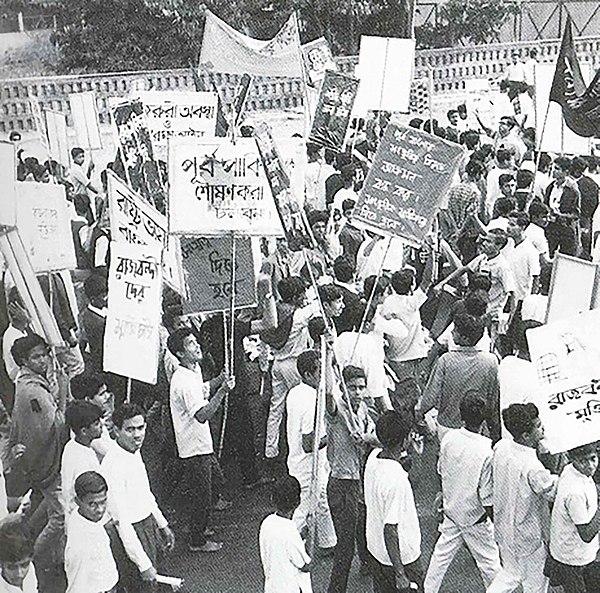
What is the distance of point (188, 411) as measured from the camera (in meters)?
6.06

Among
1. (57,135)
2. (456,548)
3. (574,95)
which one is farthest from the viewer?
(57,135)

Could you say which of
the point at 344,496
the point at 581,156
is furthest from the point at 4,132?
the point at 581,156

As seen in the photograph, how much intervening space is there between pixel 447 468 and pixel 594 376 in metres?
0.91

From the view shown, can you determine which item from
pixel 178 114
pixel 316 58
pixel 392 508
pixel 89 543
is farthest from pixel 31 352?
pixel 316 58

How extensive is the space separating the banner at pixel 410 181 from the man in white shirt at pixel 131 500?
218cm

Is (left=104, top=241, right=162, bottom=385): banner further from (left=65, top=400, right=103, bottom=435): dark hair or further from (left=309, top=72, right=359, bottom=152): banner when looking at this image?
(left=309, top=72, right=359, bottom=152): banner

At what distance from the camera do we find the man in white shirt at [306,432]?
5.80 meters

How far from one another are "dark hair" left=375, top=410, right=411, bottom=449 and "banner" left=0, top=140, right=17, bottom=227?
1.87 metres

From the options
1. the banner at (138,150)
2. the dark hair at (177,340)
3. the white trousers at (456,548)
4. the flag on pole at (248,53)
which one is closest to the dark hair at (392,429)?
the white trousers at (456,548)

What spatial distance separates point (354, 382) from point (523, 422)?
3.59 ft

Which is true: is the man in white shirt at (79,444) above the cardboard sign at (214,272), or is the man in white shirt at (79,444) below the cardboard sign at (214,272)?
below

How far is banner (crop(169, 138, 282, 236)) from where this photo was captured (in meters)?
6.28

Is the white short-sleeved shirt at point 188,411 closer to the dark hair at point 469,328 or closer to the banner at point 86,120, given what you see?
the dark hair at point 469,328

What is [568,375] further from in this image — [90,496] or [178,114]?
[178,114]
